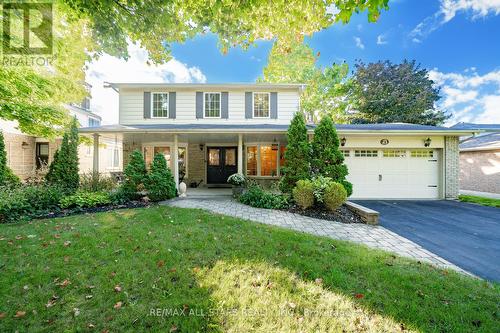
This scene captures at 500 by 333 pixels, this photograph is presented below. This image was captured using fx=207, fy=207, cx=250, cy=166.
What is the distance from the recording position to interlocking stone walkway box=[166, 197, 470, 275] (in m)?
3.85

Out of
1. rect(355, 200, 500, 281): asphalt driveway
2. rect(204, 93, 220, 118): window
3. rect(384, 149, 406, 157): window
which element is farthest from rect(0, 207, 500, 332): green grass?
rect(204, 93, 220, 118): window

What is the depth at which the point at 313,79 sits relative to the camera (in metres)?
20.1

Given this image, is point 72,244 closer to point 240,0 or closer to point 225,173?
point 240,0

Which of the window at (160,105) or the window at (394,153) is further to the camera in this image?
the window at (160,105)

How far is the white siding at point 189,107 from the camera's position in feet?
34.9

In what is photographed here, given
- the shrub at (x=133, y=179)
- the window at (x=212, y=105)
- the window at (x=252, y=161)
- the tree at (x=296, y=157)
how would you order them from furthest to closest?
the window at (x=252, y=161)
the window at (x=212, y=105)
the tree at (x=296, y=157)
the shrub at (x=133, y=179)

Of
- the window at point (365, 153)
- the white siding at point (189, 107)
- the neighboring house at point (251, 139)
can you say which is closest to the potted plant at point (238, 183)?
the neighboring house at point (251, 139)

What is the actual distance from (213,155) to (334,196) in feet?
24.7

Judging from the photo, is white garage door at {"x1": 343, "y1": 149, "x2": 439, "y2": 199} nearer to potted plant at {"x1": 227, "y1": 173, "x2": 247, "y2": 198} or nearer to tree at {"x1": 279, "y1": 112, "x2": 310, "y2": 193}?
tree at {"x1": 279, "y1": 112, "x2": 310, "y2": 193}

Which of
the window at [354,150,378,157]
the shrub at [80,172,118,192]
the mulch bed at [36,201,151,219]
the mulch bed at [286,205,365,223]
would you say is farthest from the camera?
the window at [354,150,378,157]

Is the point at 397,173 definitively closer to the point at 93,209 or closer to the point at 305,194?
the point at 305,194

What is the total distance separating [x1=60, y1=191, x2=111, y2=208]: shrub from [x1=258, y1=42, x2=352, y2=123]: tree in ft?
56.9

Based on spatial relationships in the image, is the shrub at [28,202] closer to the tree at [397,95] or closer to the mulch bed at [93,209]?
the mulch bed at [93,209]

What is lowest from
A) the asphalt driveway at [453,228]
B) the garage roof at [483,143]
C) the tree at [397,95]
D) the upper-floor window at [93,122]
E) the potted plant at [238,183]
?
the asphalt driveway at [453,228]
